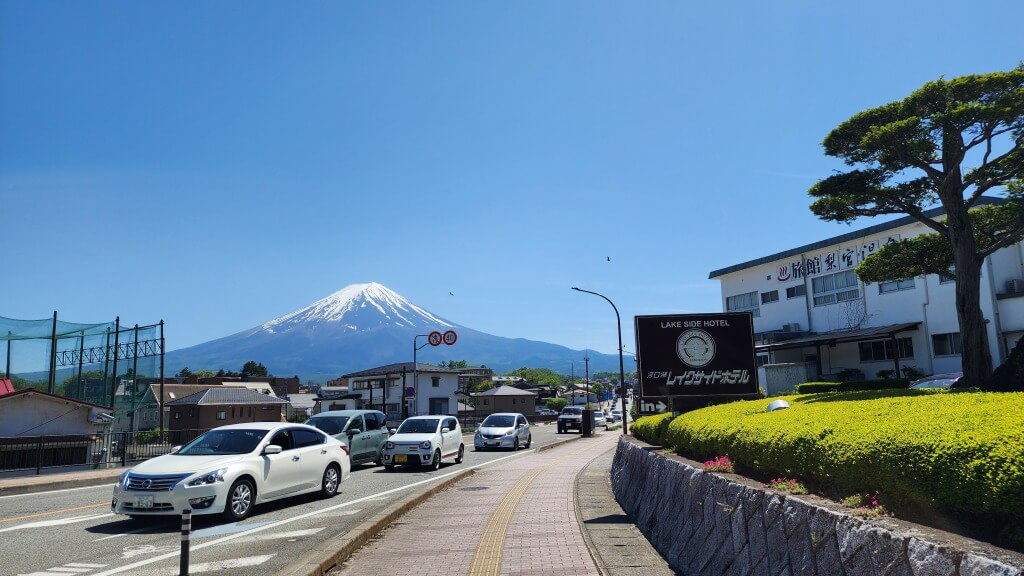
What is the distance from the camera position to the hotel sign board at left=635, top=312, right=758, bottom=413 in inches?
474

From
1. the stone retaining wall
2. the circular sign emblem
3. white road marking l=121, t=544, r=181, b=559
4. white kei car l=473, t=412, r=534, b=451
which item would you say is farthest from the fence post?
the circular sign emblem

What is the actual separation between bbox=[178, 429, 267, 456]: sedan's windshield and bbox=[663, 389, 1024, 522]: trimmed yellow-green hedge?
25.8 ft

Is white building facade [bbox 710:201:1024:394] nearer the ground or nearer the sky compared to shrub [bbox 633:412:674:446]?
nearer the sky

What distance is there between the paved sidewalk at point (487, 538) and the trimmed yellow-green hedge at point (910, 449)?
2.52 metres

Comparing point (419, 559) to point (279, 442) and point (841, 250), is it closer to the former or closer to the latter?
point (279, 442)

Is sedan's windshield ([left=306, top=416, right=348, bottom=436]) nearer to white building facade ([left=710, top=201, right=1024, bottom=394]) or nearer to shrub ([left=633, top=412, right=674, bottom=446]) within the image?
shrub ([left=633, top=412, right=674, bottom=446])

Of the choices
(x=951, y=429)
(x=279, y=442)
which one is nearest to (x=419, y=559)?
(x=279, y=442)

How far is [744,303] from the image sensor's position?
4491cm

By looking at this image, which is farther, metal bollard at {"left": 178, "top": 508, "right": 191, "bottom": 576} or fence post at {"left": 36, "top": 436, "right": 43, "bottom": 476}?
fence post at {"left": 36, "top": 436, "right": 43, "bottom": 476}

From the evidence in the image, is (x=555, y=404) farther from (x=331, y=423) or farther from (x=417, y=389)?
(x=331, y=423)

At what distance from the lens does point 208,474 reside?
9492 mm

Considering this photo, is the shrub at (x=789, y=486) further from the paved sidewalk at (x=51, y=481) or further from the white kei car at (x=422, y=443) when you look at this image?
the paved sidewalk at (x=51, y=481)

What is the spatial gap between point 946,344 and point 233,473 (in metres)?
32.5

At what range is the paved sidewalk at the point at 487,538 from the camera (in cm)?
725
